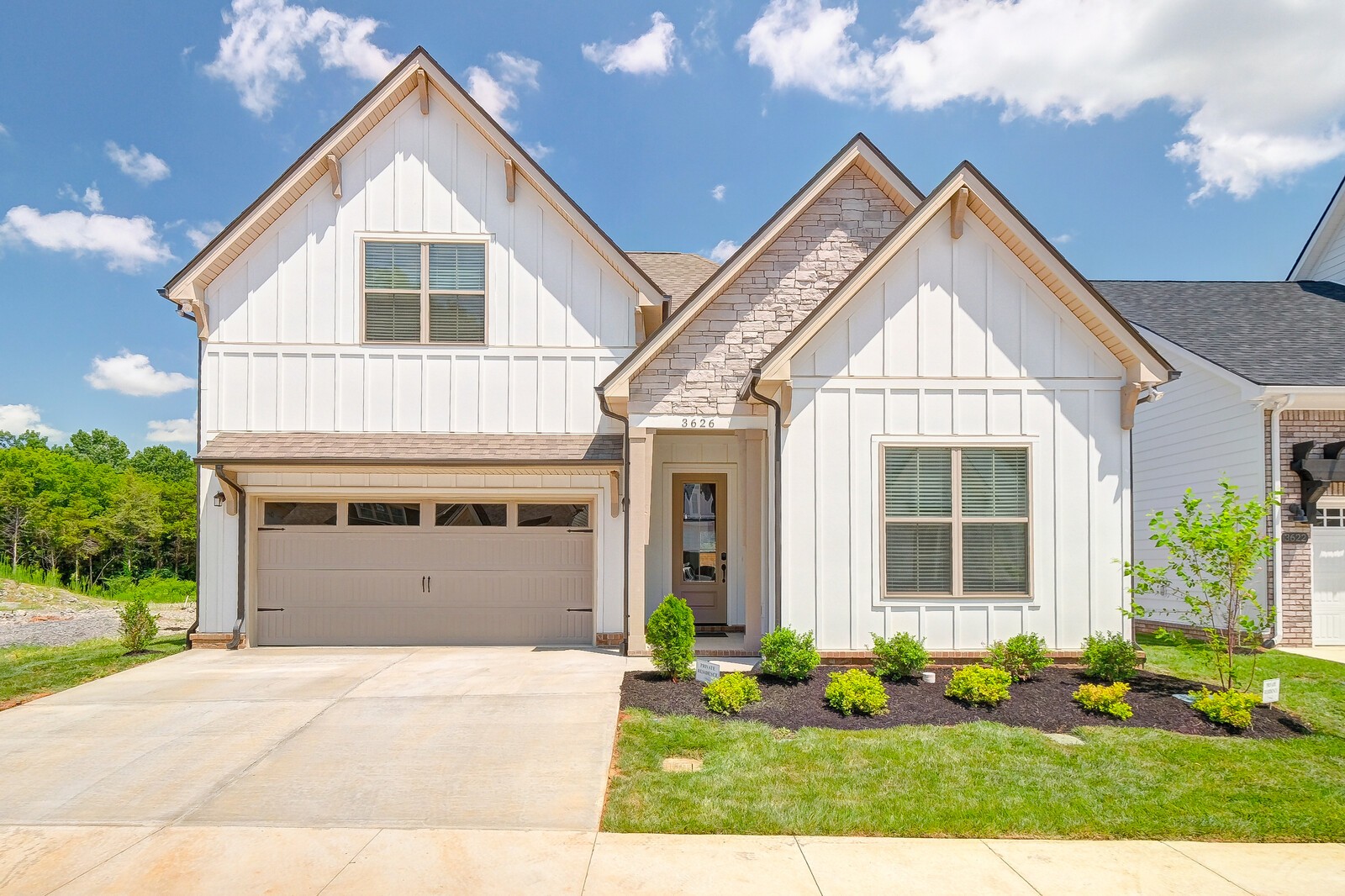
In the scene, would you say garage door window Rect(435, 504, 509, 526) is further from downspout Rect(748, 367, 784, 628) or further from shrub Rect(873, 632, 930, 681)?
shrub Rect(873, 632, 930, 681)

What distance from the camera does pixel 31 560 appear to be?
32.9m

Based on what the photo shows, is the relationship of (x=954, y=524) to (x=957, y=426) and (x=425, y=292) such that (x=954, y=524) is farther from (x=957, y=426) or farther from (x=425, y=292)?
(x=425, y=292)

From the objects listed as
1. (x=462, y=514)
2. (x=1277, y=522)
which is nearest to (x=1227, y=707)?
(x=1277, y=522)

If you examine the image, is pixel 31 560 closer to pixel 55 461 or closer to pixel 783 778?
pixel 55 461

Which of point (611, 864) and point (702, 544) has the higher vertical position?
point (702, 544)

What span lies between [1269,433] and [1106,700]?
7.15m

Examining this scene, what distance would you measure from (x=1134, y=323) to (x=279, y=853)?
1546 cm

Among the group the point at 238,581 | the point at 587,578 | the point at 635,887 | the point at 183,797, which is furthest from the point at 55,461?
the point at 635,887

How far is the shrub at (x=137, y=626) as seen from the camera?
10602mm

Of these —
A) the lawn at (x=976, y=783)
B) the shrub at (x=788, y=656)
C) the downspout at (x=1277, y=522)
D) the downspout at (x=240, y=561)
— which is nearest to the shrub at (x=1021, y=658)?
the lawn at (x=976, y=783)

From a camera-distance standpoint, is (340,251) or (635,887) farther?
→ (340,251)

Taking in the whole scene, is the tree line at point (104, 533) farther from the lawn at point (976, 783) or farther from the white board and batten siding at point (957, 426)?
the lawn at point (976, 783)

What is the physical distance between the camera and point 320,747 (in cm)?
650

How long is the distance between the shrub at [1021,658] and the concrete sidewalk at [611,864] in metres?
3.70
